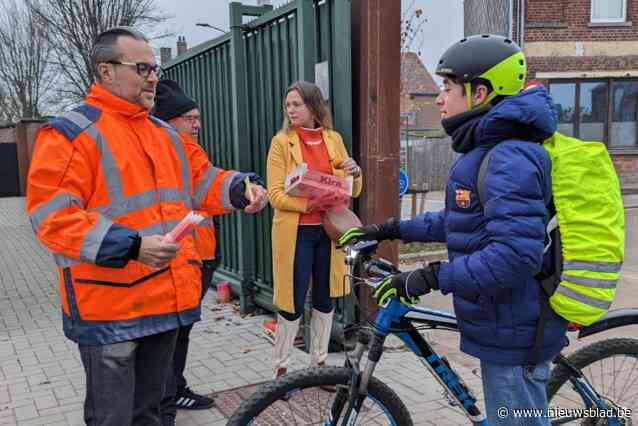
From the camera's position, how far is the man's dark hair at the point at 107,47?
7.86 feet

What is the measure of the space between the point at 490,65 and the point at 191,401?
9.23ft

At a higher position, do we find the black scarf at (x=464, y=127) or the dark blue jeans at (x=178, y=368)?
the black scarf at (x=464, y=127)

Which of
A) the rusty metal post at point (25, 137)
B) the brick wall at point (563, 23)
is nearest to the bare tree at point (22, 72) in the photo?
the rusty metal post at point (25, 137)

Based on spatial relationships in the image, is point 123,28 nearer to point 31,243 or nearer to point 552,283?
point 552,283

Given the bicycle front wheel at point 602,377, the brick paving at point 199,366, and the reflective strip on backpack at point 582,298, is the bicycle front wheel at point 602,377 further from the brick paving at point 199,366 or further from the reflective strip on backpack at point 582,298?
the brick paving at point 199,366

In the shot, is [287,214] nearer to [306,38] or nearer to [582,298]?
[306,38]

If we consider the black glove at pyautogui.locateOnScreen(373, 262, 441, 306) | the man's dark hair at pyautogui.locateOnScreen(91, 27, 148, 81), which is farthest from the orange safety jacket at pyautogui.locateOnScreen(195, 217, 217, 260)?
the black glove at pyautogui.locateOnScreen(373, 262, 441, 306)

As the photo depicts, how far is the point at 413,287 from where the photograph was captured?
2230mm

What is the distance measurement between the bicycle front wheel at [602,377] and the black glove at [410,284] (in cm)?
104

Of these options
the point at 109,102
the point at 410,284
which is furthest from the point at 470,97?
the point at 109,102

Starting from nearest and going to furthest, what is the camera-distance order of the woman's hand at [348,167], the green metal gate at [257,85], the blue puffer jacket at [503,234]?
the blue puffer jacket at [503,234]
the woman's hand at [348,167]
the green metal gate at [257,85]

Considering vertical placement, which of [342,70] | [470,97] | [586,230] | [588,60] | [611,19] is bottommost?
[586,230]

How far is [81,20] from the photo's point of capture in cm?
2058

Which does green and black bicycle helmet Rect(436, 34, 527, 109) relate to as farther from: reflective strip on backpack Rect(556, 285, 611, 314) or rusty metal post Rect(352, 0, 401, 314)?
rusty metal post Rect(352, 0, 401, 314)
